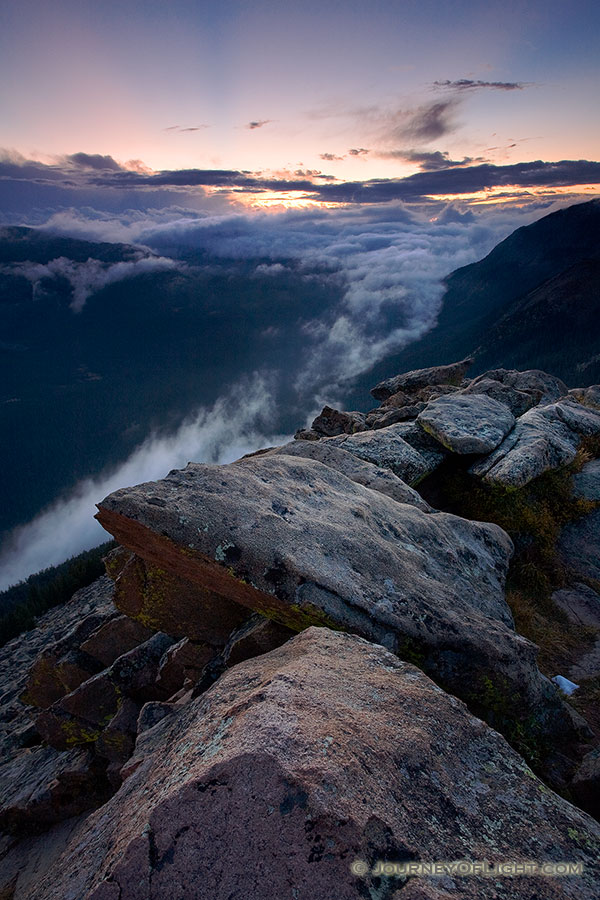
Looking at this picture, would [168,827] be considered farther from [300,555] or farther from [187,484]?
[187,484]

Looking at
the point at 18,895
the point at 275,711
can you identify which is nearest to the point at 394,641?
the point at 275,711

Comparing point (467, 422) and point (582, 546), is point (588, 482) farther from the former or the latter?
point (467, 422)

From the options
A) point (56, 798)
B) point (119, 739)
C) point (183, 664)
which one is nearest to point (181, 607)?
point (183, 664)

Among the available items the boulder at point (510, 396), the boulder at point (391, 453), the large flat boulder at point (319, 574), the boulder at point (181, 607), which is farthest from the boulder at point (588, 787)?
the boulder at point (510, 396)

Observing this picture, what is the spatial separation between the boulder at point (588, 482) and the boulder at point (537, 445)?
0.99 metres

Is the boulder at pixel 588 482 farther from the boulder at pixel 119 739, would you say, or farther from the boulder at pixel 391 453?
the boulder at pixel 119 739

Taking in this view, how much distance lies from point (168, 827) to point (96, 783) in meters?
11.3

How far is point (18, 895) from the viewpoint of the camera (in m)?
10.7

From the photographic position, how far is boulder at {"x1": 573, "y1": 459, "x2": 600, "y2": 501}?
16750 millimetres

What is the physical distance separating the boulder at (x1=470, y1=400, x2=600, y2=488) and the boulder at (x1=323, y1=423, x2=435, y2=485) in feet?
7.36

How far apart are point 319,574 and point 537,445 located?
487 inches

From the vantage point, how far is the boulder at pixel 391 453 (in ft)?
52.6

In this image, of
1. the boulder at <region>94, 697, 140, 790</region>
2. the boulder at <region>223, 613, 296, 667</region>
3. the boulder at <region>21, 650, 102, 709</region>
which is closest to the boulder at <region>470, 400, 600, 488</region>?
the boulder at <region>223, 613, 296, 667</region>

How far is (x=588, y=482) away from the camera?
56.6 ft
